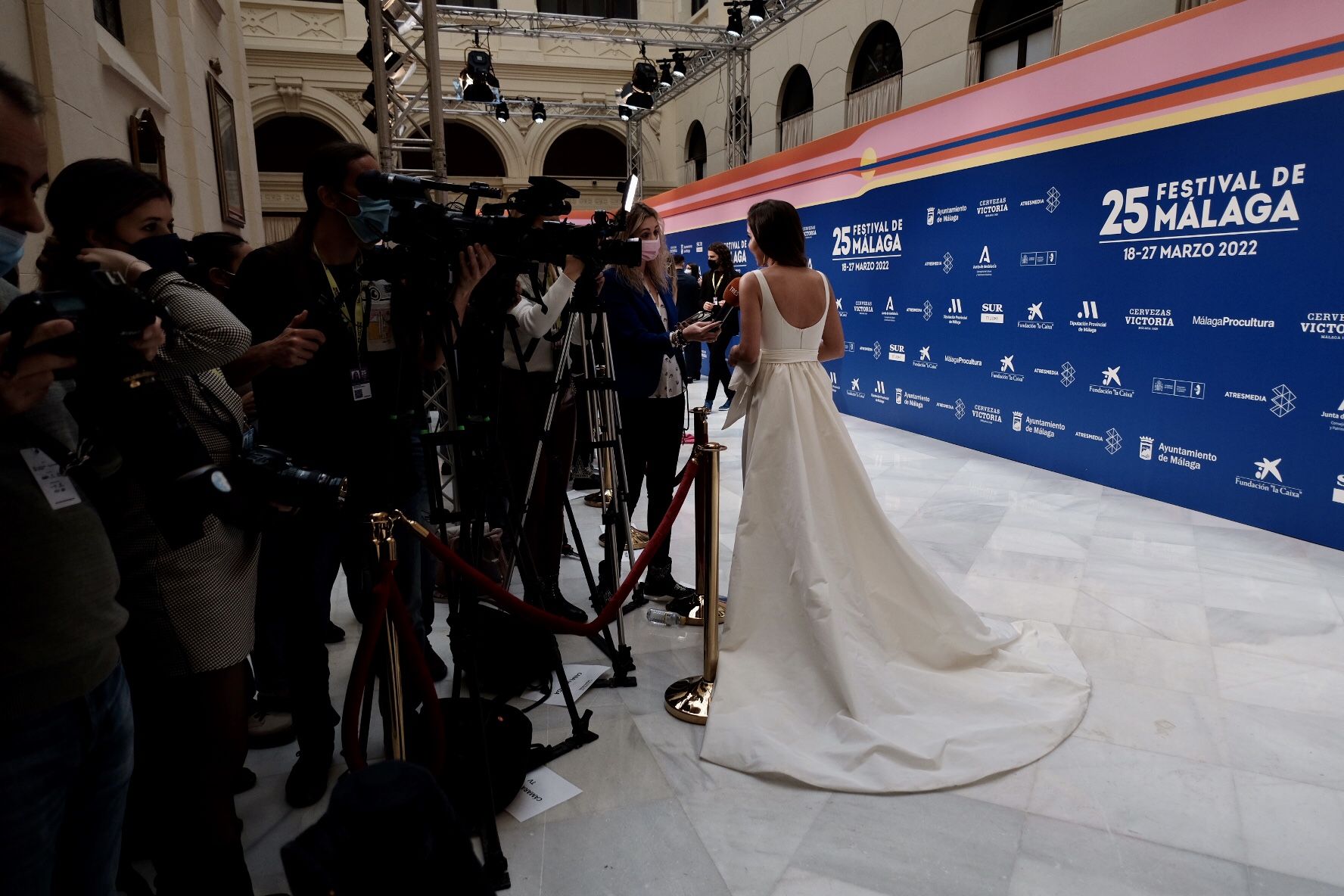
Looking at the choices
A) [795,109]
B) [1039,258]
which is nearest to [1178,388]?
[1039,258]

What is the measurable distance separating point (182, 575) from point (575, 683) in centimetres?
153

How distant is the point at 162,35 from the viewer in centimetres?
582

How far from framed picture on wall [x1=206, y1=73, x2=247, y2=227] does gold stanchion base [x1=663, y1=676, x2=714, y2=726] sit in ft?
22.5

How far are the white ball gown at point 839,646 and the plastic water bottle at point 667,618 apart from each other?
24.0 inches

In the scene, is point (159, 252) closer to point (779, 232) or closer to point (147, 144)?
point (779, 232)

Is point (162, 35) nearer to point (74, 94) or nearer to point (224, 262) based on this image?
point (74, 94)

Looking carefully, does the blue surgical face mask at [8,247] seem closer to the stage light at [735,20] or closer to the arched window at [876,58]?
the arched window at [876,58]

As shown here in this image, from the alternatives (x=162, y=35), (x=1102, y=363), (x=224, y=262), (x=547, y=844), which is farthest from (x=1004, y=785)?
(x=162, y=35)

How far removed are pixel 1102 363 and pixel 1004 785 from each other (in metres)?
3.86

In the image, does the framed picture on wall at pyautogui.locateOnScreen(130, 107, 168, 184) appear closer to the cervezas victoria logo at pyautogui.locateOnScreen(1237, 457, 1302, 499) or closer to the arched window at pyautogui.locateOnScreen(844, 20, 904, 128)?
the cervezas victoria logo at pyautogui.locateOnScreen(1237, 457, 1302, 499)

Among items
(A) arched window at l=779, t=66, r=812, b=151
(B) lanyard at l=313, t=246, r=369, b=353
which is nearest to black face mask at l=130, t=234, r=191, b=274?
(B) lanyard at l=313, t=246, r=369, b=353

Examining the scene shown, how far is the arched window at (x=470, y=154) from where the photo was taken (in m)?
18.0

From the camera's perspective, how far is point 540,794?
6.81 feet

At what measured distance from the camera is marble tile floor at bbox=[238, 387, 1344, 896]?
1776mm
